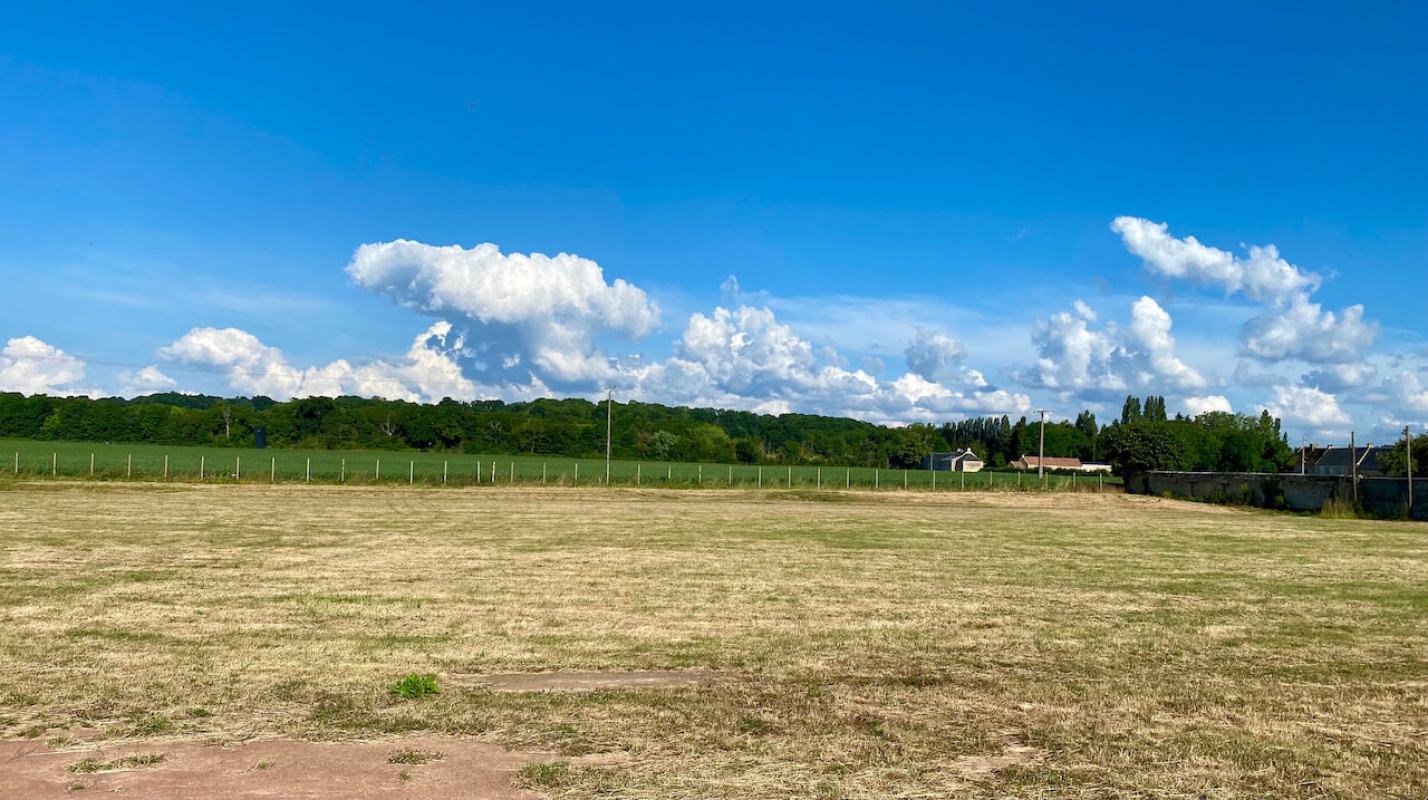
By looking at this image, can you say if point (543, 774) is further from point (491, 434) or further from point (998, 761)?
point (491, 434)

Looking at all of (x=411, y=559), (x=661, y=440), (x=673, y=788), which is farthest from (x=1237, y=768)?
(x=661, y=440)

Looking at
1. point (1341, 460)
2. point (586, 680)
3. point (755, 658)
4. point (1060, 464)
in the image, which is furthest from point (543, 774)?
point (1060, 464)

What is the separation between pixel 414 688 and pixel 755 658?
11.2 ft

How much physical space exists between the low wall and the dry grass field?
79.3 ft

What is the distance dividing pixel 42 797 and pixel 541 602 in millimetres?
7836

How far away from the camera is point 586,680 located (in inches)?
348

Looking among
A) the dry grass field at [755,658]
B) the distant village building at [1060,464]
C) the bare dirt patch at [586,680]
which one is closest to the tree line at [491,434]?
the distant village building at [1060,464]

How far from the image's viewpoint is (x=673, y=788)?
592 centimetres

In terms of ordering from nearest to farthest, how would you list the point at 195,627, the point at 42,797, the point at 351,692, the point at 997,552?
the point at 42,797
the point at 351,692
the point at 195,627
the point at 997,552

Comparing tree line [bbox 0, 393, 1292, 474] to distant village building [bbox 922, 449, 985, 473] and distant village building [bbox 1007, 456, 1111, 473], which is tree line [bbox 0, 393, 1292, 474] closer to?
distant village building [bbox 922, 449, 985, 473]

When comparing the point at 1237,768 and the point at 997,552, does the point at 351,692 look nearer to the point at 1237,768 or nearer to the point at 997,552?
the point at 1237,768

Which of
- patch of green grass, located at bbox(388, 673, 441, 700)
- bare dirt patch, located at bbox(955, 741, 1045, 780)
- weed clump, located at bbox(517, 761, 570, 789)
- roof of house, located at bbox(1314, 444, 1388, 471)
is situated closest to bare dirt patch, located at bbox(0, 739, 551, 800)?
weed clump, located at bbox(517, 761, 570, 789)

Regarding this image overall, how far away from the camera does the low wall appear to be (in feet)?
139

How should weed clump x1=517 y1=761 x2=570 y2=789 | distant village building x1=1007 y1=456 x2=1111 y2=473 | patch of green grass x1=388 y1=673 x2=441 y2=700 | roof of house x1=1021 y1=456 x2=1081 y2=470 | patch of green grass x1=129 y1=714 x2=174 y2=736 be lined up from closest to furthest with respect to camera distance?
weed clump x1=517 y1=761 x2=570 y2=789 < patch of green grass x1=129 y1=714 x2=174 y2=736 < patch of green grass x1=388 y1=673 x2=441 y2=700 < distant village building x1=1007 y1=456 x2=1111 y2=473 < roof of house x1=1021 y1=456 x2=1081 y2=470
